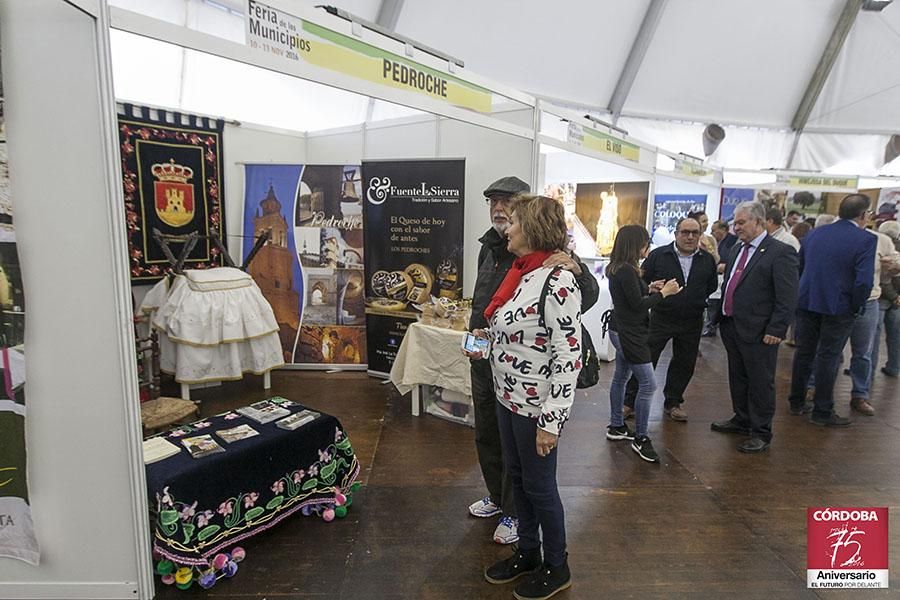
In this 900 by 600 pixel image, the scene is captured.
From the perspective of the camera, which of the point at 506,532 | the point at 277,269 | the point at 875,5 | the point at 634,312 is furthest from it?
the point at 875,5

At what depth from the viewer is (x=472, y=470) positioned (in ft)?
9.78

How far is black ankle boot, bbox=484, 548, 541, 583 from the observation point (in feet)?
6.64

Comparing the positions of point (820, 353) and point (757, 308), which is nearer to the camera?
point (757, 308)

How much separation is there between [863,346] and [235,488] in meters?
4.49

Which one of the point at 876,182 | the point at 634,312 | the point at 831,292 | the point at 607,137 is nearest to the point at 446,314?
the point at 634,312

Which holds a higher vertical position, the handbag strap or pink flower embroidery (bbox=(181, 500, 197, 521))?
the handbag strap

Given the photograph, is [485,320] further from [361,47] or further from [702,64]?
[702,64]

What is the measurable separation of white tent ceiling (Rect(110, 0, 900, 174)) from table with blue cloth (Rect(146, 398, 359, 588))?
4.71m

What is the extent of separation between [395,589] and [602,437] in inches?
76.2

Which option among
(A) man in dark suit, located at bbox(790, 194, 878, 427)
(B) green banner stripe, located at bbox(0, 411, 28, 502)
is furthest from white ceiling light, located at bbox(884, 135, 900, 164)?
(B) green banner stripe, located at bbox(0, 411, 28, 502)

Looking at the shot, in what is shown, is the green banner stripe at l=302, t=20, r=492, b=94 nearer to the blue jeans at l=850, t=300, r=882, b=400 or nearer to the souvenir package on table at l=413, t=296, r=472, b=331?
the souvenir package on table at l=413, t=296, r=472, b=331

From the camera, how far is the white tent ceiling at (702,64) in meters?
7.61

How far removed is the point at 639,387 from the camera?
3.17 meters

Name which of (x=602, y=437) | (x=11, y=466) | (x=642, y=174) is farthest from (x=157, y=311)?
(x=642, y=174)
